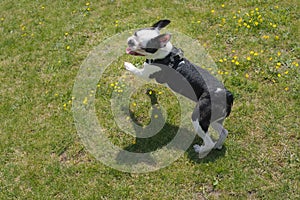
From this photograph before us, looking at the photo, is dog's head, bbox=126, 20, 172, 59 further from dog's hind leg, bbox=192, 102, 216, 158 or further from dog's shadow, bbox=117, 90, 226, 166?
dog's shadow, bbox=117, 90, 226, 166

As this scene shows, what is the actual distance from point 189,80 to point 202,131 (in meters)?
0.75

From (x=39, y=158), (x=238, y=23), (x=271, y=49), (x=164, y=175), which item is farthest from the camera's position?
(x=238, y=23)

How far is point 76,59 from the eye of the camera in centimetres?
716

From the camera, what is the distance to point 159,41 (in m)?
4.81

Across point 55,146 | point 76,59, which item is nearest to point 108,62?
point 76,59

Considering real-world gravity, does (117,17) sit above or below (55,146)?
above

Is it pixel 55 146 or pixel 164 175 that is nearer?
pixel 164 175

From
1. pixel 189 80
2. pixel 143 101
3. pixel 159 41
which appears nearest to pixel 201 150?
pixel 189 80

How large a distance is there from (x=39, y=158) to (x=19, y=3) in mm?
5102

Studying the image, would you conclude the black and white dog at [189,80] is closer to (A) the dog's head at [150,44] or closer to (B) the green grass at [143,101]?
(A) the dog's head at [150,44]

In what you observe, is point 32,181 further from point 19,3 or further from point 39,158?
point 19,3

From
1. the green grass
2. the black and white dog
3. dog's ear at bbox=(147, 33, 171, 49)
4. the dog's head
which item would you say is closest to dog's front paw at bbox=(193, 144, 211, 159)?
the black and white dog

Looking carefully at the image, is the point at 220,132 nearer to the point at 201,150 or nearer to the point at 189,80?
the point at 201,150

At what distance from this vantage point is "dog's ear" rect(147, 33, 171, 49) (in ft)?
15.6
